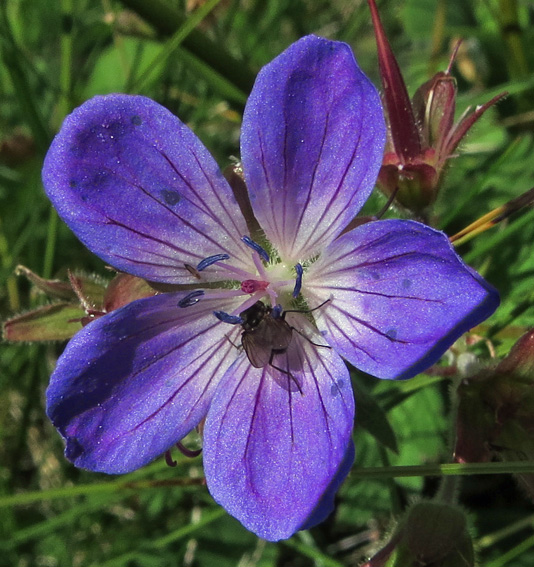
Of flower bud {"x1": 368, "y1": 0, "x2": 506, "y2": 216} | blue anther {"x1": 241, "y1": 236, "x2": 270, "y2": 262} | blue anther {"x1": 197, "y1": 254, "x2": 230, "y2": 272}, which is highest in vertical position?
flower bud {"x1": 368, "y1": 0, "x2": 506, "y2": 216}

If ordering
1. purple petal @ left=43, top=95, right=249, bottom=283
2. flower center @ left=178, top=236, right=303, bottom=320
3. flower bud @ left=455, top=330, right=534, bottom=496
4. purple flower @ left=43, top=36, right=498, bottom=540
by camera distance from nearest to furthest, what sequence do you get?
1. purple flower @ left=43, top=36, right=498, bottom=540
2. purple petal @ left=43, top=95, right=249, bottom=283
3. flower center @ left=178, top=236, right=303, bottom=320
4. flower bud @ left=455, top=330, right=534, bottom=496

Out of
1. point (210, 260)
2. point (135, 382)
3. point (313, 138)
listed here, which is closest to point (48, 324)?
point (135, 382)

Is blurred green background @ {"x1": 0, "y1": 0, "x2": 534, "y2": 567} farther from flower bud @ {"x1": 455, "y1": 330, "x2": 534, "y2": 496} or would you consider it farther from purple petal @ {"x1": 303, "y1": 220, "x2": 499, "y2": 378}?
purple petal @ {"x1": 303, "y1": 220, "x2": 499, "y2": 378}

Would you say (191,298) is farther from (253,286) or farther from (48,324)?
(48,324)

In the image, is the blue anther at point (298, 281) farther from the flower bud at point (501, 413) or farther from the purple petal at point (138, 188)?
the flower bud at point (501, 413)

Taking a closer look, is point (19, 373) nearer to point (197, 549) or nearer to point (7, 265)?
point (7, 265)

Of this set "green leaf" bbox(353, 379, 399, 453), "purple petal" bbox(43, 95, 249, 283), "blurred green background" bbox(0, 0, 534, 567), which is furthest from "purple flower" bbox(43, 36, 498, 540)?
"blurred green background" bbox(0, 0, 534, 567)
